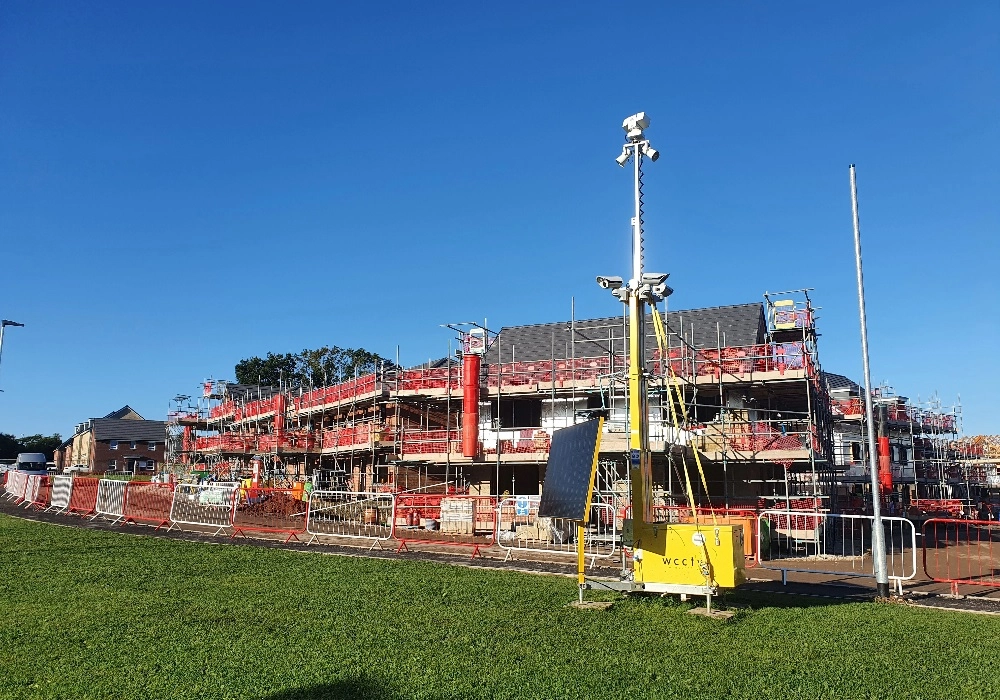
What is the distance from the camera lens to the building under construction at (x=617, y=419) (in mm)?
25984

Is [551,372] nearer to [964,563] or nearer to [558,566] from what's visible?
[558,566]

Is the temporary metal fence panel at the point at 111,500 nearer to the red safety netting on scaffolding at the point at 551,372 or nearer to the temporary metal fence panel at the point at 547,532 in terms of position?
the temporary metal fence panel at the point at 547,532

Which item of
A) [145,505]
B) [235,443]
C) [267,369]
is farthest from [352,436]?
[267,369]

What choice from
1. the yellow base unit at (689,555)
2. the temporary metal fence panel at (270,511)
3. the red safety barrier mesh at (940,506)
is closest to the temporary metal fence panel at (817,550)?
the yellow base unit at (689,555)

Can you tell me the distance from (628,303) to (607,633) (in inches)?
203

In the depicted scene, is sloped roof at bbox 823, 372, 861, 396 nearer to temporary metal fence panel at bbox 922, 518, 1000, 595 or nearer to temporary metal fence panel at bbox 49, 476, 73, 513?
temporary metal fence panel at bbox 922, 518, 1000, 595

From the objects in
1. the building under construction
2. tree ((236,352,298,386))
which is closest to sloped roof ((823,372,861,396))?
the building under construction

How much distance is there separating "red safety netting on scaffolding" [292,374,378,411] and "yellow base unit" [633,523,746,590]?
25573mm

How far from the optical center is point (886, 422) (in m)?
43.1

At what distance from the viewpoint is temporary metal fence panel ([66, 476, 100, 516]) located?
24469 mm

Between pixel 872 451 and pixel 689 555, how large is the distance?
4264mm

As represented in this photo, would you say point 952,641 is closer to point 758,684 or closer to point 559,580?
point 758,684

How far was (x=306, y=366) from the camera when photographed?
9556 centimetres

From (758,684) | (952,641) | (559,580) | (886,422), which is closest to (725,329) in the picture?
(886,422)
